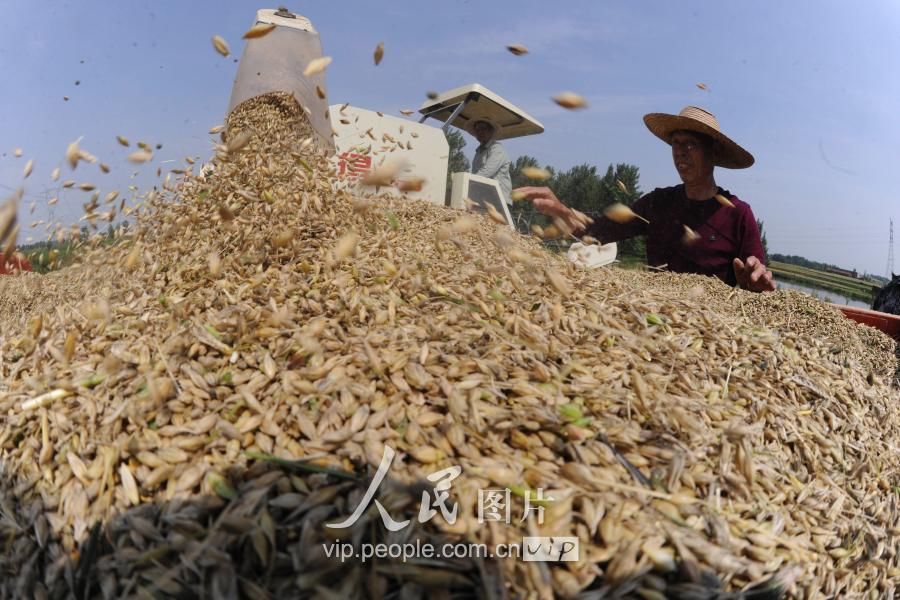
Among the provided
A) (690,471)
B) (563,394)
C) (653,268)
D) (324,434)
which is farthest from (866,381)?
(324,434)

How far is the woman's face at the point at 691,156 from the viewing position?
3.74 metres

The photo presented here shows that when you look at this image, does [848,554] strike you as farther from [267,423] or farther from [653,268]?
[653,268]

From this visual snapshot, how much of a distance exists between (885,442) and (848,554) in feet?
2.18

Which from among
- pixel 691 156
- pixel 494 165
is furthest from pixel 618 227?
pixel 494 165

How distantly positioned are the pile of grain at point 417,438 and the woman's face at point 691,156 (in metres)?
2.17

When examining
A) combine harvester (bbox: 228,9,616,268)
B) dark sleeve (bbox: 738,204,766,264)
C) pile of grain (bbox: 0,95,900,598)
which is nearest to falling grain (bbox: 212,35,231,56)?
combine harvester (bbox: 228,9,616,268)

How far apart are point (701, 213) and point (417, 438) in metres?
3.49

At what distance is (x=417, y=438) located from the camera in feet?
3.60

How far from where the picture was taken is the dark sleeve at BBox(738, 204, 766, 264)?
372 cm

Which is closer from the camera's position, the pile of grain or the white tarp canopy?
the pile of grain

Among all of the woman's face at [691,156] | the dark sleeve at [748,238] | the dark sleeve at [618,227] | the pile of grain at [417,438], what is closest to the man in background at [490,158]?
the dark sleeve at [618,227]

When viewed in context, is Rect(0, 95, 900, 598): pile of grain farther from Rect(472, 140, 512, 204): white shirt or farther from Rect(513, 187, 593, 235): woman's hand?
Rect(472, 140, 512, 204): white shirt

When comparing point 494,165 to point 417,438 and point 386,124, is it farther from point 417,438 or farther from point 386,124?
point 417,438

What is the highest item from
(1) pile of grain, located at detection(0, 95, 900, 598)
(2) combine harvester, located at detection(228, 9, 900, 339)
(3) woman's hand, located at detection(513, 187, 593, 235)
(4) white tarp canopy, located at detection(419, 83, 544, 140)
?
(4) white tarp canopy, located at detection(419, 83, 544, 140)
